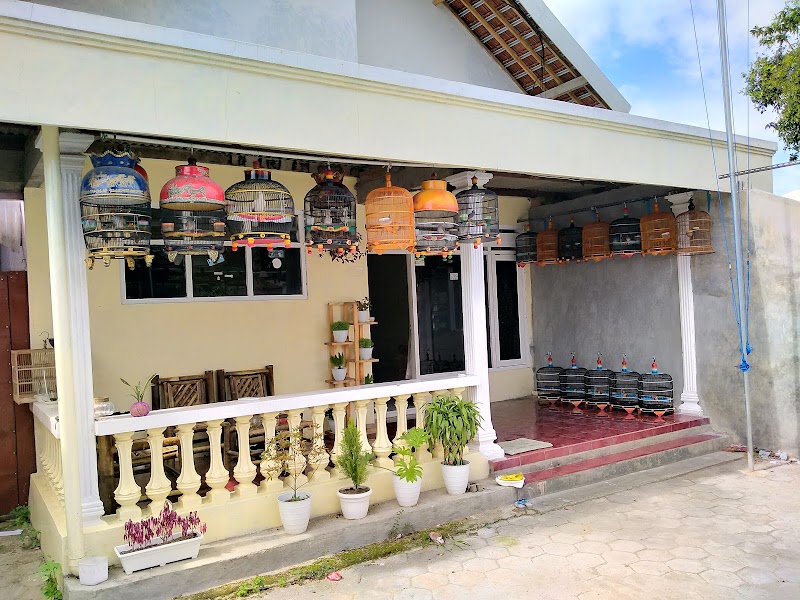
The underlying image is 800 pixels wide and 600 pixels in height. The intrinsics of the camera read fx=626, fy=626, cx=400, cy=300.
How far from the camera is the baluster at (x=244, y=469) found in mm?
4875

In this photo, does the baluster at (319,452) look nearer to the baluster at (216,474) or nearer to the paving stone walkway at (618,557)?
the baluster at (216,474)

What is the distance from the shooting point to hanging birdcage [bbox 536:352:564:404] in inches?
367

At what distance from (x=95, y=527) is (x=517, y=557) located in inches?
121

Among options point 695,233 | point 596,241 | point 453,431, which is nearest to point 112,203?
point 453,431

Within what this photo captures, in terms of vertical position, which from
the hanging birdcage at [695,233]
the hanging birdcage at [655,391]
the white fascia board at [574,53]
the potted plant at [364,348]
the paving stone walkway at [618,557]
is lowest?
the paving stone walkway at [618,557]

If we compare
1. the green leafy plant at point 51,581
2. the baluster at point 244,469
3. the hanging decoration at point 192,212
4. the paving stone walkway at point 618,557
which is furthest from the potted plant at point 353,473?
the green leafy plant at point 51,581

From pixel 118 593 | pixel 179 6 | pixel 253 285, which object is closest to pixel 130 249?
pixel 118 593

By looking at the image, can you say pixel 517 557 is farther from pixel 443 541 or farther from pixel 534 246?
pixel 534 246

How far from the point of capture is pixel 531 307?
10.2m

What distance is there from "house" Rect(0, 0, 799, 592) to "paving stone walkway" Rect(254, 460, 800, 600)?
2.85 ft

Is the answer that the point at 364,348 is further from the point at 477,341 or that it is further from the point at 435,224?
the point at 435,224

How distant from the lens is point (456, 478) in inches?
225

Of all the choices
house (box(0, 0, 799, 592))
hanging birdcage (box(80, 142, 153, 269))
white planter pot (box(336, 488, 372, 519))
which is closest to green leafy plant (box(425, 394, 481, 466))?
house (box(0, 0, 799, 592))

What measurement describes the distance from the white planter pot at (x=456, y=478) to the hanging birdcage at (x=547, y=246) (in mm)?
4413
